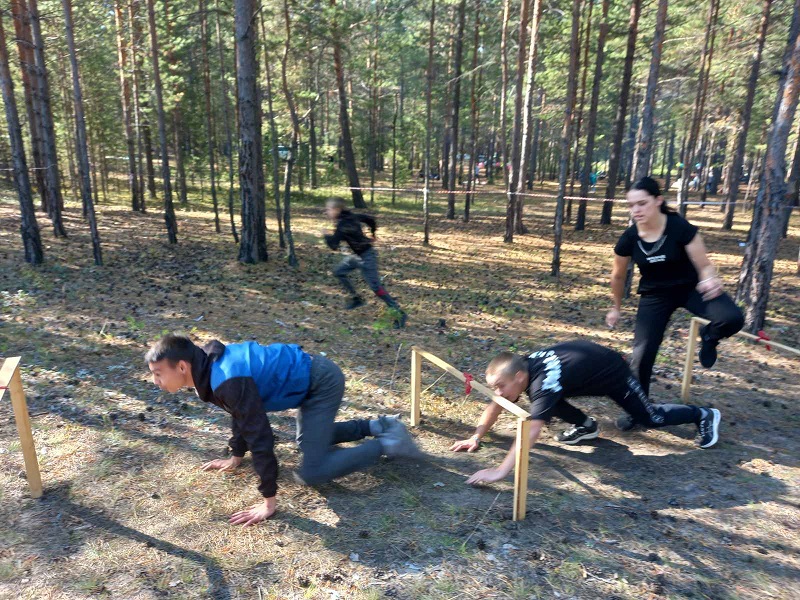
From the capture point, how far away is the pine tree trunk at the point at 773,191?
7.17 metres

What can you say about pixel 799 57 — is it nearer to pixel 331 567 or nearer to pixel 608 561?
pixel 608 561

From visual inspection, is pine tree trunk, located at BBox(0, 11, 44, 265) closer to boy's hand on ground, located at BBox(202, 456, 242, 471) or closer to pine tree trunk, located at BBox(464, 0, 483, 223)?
boy's hand on ground, located at BBox(202, 456, 242, 471)

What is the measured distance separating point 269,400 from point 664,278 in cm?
339

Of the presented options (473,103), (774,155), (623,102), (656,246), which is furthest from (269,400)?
(473,103)

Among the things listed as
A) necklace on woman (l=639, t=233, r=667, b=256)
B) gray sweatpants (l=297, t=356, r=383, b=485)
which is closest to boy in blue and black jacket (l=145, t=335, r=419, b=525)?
gray sweatpants (l=297, t=356, r=383, b=485)

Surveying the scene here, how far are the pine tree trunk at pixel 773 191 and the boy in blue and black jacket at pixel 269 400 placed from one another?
6.21m

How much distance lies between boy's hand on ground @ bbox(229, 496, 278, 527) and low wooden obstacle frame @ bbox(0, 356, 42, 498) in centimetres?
145

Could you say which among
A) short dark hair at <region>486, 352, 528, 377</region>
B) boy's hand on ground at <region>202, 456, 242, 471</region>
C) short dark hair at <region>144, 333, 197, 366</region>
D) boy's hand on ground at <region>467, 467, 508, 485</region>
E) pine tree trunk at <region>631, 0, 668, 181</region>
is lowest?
boy's hand on ground at <region>202, 456, 242, 471</region>

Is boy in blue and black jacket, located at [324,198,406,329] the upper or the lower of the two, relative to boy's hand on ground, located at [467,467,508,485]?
upper

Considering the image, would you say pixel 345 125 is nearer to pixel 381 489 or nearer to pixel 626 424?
pixel 626 424

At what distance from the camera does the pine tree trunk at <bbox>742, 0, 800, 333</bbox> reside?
7.17 meters

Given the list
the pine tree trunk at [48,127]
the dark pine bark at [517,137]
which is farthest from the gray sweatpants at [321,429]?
the dark pine bark at [517,137]

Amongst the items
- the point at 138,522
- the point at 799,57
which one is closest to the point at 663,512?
the point at 138,522

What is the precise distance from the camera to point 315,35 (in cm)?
1470
